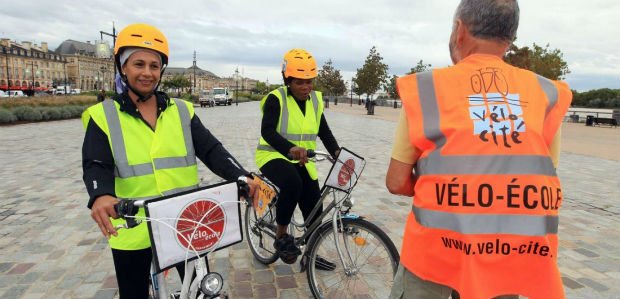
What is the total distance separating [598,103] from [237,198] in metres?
63.4

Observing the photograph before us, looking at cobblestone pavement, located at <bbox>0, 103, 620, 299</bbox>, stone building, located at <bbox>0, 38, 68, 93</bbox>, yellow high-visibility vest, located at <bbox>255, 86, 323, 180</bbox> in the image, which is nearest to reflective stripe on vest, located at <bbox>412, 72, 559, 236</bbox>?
yellow high-visibility vest, located at <bbox>255, 86, 323, 180</bbox>

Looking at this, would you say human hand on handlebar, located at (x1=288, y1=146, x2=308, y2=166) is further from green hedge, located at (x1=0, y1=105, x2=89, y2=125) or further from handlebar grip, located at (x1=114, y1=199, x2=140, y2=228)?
green hedge, located at (x1=0, y1=105, x2=89, y2=125)

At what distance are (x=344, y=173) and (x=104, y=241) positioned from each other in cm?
343

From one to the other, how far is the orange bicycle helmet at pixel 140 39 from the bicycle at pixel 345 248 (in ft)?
4.60

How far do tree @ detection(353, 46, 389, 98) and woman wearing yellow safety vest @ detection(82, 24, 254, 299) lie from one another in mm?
42175

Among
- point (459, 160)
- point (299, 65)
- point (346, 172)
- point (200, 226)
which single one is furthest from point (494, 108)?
point (299, 65)

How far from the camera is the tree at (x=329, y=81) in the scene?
2483 inches

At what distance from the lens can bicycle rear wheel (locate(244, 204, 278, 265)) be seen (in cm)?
416

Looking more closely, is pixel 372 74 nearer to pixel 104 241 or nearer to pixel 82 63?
pixel 104 241

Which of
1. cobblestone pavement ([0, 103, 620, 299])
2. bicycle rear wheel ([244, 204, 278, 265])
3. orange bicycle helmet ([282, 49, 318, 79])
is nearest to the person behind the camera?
orange bicycle helmet ([282, 49, 318, 79])

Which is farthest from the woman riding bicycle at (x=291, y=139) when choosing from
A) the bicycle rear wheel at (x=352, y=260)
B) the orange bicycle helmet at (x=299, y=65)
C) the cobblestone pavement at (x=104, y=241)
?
the cobblestone pavement at (x=104, y=241)

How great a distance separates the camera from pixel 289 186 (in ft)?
Answer: 11.6

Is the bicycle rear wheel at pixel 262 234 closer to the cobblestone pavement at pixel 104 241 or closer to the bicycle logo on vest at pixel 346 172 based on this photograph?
the cobblestone pavement at pixel 104 241

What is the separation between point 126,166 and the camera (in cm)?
212
